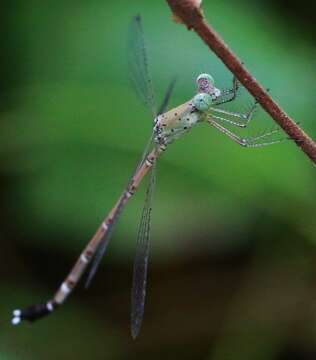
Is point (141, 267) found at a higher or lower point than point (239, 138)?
lower

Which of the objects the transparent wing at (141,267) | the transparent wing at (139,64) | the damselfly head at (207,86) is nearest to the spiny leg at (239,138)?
the damselfly head at (207,86)

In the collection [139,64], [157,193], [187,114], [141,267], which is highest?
[139,64]

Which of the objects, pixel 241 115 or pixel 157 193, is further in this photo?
pixel 157 193

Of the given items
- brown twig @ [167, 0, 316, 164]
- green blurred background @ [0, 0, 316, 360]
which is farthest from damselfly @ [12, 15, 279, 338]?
brown twig @ [167, 0, 316, 164]

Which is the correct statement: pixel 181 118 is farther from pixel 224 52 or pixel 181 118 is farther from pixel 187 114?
pixel 224 52

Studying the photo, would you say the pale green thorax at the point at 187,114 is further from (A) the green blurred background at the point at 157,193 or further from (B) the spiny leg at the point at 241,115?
(A) the green blurred background at the point at 157,193

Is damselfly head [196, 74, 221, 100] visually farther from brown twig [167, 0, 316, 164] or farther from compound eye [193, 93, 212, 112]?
brown twig [167, 0, 316, 164]

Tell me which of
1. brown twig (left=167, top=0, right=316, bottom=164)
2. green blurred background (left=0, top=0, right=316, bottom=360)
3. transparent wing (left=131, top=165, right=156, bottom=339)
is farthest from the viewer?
green blurred background (left=0, top=0, right=316, bottom=360)

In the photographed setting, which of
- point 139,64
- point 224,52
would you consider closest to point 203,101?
point 139,64
